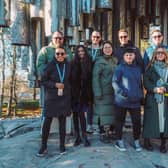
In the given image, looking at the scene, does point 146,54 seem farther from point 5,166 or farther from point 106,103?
point 5,166

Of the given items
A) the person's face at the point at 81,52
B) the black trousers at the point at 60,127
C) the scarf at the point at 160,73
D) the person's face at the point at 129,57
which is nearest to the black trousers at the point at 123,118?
the scarf at the point at 160,73

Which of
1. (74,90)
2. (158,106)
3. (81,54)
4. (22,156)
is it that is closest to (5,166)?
(22,156)

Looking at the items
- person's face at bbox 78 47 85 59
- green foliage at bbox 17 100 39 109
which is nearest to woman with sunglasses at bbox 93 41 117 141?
person's face at bbox 78 47 85 59

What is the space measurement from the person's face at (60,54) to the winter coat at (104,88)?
552 millimetres

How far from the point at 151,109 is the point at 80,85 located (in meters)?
1.15

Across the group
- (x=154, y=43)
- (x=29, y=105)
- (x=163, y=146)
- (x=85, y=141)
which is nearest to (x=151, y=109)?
(x=163, y=146)

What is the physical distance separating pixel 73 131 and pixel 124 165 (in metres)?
1.76

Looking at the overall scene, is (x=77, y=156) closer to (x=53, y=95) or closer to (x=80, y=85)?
(x=53, y=95)

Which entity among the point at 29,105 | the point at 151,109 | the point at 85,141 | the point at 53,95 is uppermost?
the point at 53,95

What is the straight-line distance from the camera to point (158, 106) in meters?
6.73

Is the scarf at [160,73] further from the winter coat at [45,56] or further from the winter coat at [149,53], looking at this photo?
the winter coat at [45,56]

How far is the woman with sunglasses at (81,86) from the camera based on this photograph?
6.64 meters

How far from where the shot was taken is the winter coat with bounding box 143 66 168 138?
668 centimetres

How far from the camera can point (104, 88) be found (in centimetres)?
670
